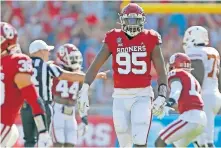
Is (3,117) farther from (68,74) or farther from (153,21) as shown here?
(153,21)

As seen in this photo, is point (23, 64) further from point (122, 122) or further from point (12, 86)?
point (122, 122)

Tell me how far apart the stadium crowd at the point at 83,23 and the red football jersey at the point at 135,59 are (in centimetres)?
629

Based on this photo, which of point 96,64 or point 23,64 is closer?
point 23,64

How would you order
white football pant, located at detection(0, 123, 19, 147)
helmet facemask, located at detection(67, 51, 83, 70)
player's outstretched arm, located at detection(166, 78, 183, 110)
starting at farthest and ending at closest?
helmet facemask, located at detection(67, 51, 83, 70), player's outstretched arm, located at detection(166, 78, 183, 110), white football pant, located at detection(0, 123, 19, 147)

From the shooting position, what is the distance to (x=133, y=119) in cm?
862

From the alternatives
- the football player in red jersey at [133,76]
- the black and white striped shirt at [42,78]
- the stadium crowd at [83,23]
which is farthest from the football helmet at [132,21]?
the stadium crowd at [83,23]

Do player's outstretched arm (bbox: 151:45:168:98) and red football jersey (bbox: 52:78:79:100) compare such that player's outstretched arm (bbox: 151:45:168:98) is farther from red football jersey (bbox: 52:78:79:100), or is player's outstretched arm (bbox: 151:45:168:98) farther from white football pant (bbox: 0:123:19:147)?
red football jersey (bbox: 52:78:79:100)

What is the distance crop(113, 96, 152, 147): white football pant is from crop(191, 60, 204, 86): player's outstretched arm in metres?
2.68

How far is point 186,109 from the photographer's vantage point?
34.0ft

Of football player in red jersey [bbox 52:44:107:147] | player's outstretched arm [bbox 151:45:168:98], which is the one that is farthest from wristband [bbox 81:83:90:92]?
football player in red jersey [bbox 52:44:107:147]

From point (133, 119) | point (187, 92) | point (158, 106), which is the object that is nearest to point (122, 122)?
point (133, 119)

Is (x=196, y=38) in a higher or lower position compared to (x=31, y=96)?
higher

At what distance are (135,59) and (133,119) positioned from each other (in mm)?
586

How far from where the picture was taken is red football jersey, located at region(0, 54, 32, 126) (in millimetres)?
7633
